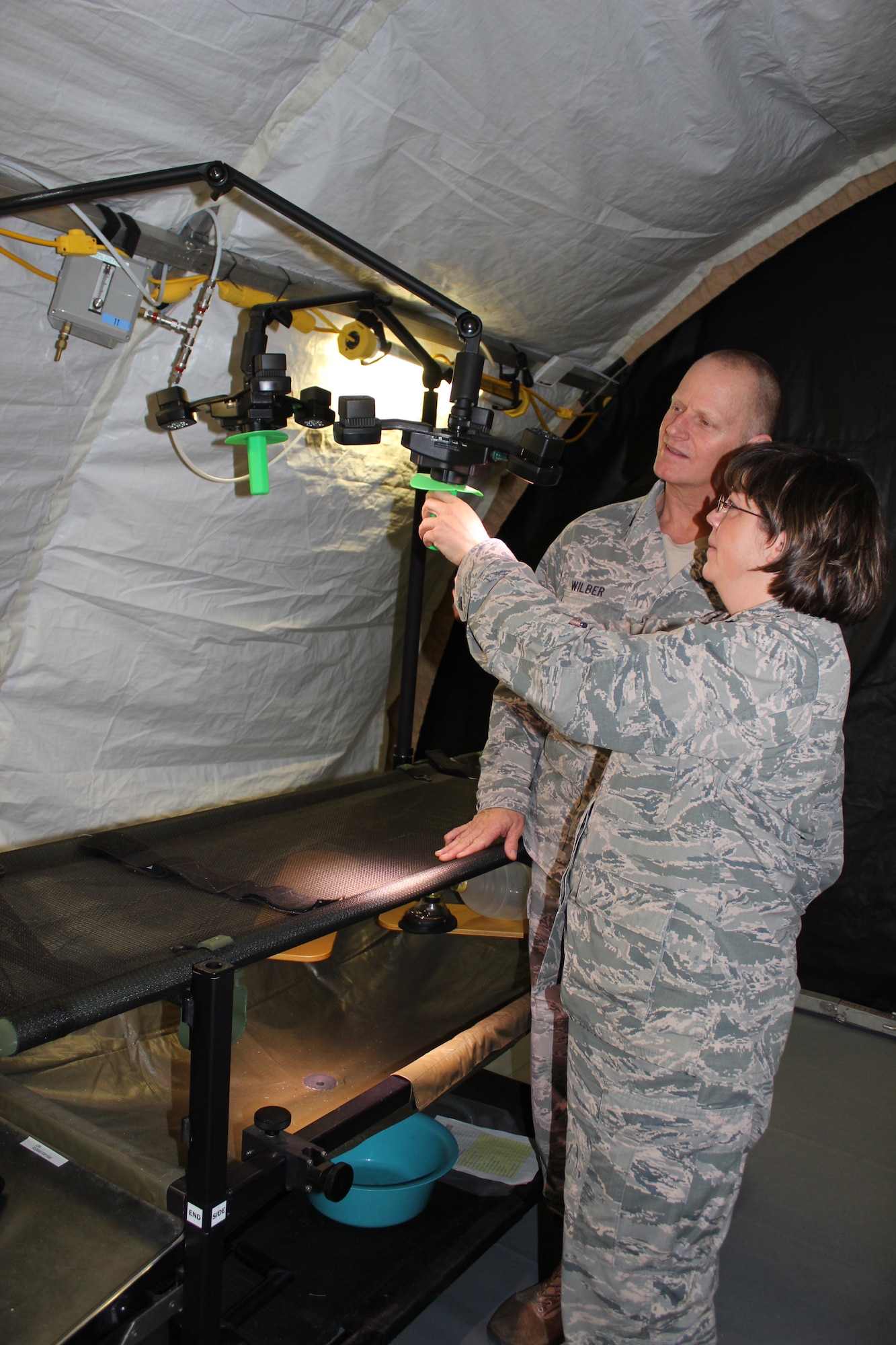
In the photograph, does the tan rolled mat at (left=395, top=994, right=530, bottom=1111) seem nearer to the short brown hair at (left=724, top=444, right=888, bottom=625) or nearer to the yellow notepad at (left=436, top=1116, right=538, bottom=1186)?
the yellow notepad at (left=436, top=1116, right=538, bottom=1186)

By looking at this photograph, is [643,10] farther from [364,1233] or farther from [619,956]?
[364,1233]

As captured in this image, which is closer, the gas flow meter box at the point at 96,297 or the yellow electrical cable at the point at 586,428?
the gas flow meter box at the point at 96,297

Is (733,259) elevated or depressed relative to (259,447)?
elevated

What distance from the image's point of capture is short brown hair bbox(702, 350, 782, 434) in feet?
4.99

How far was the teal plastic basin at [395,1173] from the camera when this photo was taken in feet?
5.25

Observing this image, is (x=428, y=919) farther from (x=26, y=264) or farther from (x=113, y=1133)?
(x=26, y=264)

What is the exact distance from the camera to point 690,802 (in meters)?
1.16

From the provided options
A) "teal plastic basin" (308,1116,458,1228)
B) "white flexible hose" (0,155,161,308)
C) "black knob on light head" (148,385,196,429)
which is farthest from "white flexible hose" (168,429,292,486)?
"teal plastic basin" (308,1116,458,1228)

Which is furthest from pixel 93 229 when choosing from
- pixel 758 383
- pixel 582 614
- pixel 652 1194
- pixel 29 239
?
pixel 652 1194

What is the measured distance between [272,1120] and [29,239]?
1.28 meters

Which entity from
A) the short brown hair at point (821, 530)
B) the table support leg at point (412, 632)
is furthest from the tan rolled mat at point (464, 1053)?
the short brown hair at point (821, 530)

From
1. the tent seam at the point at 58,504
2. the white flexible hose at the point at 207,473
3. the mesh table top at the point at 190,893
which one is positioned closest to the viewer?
the mesh table top at the point at 190,893

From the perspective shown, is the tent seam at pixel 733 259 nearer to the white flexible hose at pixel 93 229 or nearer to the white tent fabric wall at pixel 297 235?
the white tent fabric wall at pixel 297 235

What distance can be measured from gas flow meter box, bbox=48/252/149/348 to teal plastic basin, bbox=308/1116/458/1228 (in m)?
1.46
